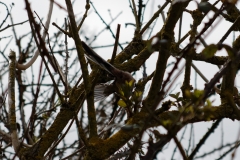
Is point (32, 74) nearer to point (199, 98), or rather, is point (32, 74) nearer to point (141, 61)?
point (141, 61)

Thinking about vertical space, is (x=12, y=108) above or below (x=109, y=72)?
above

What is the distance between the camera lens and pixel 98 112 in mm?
4879

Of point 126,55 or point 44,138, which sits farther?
point 126,55

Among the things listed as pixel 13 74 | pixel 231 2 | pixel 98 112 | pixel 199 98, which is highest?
pixel 98 112

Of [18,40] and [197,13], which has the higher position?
[18,40]

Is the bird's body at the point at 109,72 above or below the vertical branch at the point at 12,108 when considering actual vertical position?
below

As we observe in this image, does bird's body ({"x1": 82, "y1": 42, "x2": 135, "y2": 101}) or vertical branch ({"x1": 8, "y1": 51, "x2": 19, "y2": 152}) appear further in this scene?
vertical branch ({"x1": 8, "y1": 51, "x2": 19, "y2": 152})

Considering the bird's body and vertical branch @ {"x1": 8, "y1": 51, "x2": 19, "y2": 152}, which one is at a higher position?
vertical branch @ {"x1": 8, "y1": 51, "x2": 19, "y2": 152}

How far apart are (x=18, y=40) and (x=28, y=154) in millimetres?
2573

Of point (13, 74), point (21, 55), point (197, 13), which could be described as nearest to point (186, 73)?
point (197, 13)

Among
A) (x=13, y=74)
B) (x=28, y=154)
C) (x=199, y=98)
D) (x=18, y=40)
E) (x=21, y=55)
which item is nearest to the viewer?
(x=199, y=98)

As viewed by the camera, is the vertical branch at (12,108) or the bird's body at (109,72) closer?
the bird's body at (109,72)

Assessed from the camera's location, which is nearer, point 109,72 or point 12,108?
point 109,72

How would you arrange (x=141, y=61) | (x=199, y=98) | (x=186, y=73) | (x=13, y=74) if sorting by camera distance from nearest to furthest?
(x=199, y=98) → (x=186, y=73) → (x=141, y=61) → (x=13, y=74)
